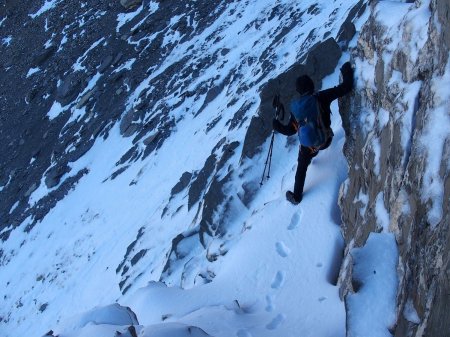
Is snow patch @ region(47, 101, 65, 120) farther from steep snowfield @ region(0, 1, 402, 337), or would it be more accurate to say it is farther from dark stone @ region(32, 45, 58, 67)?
dark stone @ region(32, 45, 58, 67)

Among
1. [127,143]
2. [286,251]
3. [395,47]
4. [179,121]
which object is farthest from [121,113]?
[395,47]

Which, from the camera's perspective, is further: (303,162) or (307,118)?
(303,162)

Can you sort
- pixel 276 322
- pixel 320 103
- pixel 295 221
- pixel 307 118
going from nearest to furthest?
1. pixel 276 322
2. pixel 320 103
3. pixel 307 118
4. pixel 295 221

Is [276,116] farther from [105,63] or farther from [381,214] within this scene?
[105,63]

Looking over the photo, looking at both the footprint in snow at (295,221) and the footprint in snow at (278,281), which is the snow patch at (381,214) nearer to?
the footprint in snow at (278,281)

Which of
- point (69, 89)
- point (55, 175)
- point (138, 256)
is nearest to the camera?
point (138, 256)

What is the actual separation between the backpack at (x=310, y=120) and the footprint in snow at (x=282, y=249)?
149 centimetres

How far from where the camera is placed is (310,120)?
7.39m

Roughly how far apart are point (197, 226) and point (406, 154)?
6.58 m

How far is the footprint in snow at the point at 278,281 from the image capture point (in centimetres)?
739

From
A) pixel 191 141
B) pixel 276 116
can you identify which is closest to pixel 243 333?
pixel 276 116

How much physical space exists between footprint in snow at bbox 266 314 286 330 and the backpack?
2.34 metres

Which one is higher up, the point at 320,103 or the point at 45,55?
the point at 320,103

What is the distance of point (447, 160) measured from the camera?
161 inches
